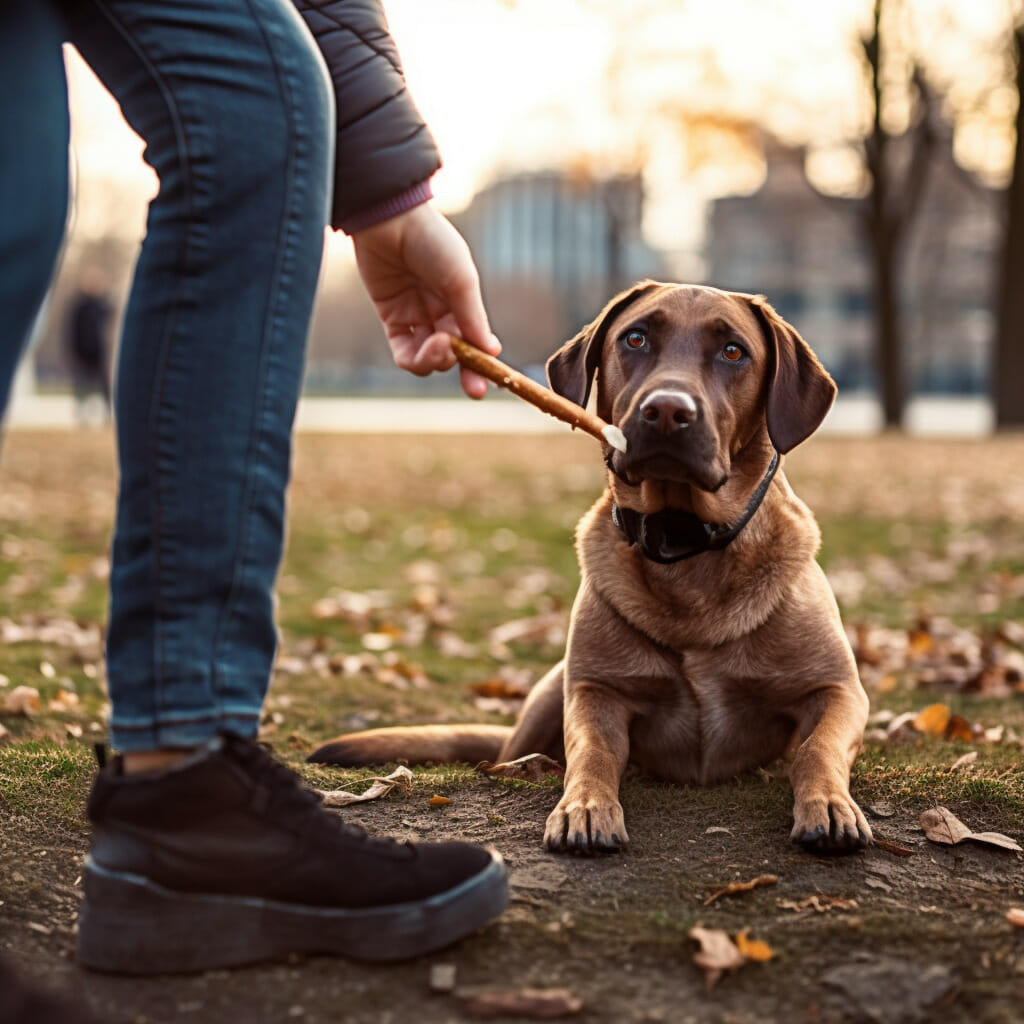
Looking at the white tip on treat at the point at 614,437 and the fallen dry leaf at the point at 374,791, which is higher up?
the white tip on treat at the point at 614,437

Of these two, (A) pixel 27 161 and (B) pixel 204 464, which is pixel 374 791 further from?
(A) pixel 27 161

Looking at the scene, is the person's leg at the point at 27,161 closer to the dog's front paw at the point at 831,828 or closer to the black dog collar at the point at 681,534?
the dog's front paw at the point at 831,828

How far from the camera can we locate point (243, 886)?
7.06ft

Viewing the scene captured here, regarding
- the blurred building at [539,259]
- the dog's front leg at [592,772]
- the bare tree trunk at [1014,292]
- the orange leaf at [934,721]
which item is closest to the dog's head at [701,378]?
the dog's front leg at [592,772]

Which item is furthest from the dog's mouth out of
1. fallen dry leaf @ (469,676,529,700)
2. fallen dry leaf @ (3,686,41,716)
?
fallen dry leaf @ (3,686,41,716)

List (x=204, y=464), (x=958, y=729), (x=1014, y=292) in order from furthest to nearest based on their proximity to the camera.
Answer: (x=1014, y=292)
(x=958, y=729)
(x=204, y=464)

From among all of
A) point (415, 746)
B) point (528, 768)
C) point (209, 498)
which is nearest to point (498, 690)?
point (415, 746)

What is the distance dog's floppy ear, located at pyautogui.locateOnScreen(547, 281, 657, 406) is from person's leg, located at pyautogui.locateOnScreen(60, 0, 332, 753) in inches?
74.4

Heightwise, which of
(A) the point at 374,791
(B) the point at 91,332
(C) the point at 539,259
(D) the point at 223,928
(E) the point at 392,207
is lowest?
(C) the point at 539,259

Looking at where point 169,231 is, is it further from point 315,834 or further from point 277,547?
point 315,834

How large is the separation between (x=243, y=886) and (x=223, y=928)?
0.26 ft

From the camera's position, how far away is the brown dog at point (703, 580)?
3381mm

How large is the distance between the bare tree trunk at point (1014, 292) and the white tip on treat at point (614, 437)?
20.8m

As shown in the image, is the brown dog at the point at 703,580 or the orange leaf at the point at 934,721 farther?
the orange leaf at the point at 934,721
